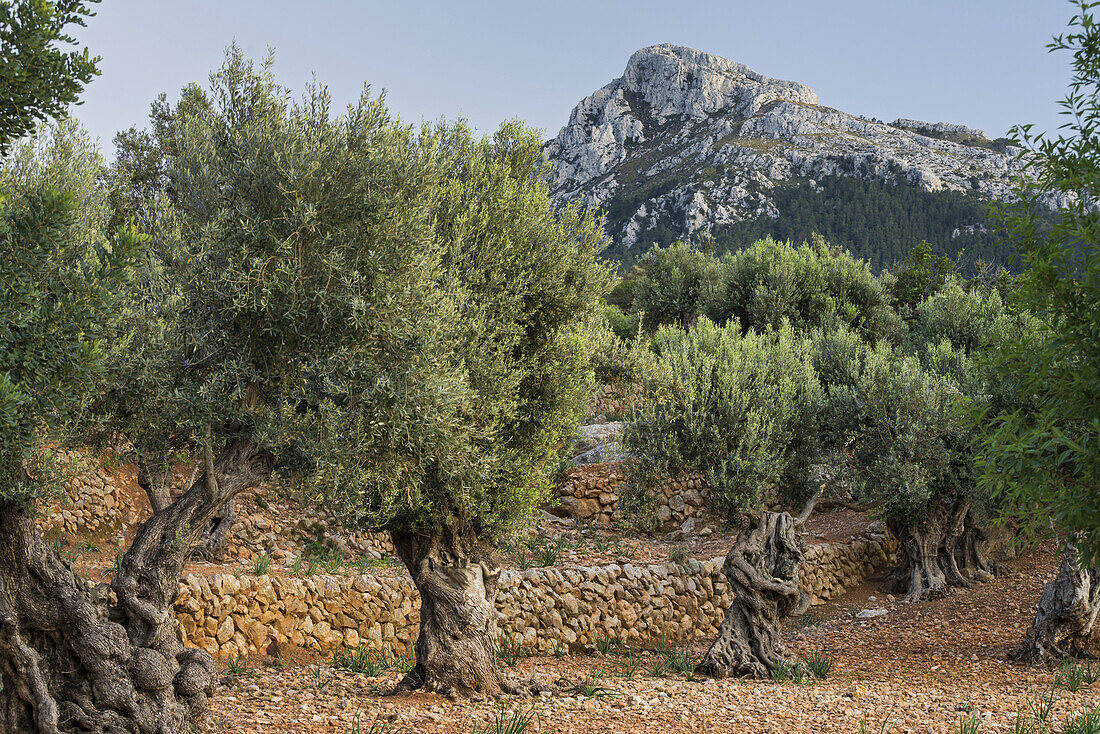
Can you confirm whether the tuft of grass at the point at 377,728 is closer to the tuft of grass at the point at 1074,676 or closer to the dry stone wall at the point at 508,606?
the dry stone wall at the point at 508,606

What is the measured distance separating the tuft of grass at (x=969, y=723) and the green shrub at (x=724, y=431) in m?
5.40

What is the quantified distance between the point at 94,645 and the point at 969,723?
9.41m

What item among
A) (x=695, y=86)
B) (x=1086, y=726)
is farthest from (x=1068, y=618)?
(x=695, y=86)

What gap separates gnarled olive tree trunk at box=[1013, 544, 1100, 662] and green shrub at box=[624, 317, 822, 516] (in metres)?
5.04

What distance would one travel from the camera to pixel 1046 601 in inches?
472

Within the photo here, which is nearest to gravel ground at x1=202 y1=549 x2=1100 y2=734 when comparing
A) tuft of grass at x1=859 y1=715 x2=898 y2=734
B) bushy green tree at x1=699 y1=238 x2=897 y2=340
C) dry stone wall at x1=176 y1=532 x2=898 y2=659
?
tuft of grass at x1=859 y1=715 x2=898 y2=734

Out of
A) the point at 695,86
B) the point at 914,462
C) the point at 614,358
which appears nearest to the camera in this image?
the point at 614,358

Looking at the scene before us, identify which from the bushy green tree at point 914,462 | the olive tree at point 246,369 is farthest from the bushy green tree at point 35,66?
the bushy green tree at point 914,462

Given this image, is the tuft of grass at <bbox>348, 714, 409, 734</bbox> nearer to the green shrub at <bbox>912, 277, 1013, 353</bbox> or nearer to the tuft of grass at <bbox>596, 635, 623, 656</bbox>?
the tuft of grass at <bbox>596, 635, 623, 656</bbox>

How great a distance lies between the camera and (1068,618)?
38.2 feet

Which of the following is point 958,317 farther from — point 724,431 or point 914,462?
point 724,431

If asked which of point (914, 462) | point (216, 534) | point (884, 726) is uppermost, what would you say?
point (914, 462)

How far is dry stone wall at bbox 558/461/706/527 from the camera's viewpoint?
2086 centimetres

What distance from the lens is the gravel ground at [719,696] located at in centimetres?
777
